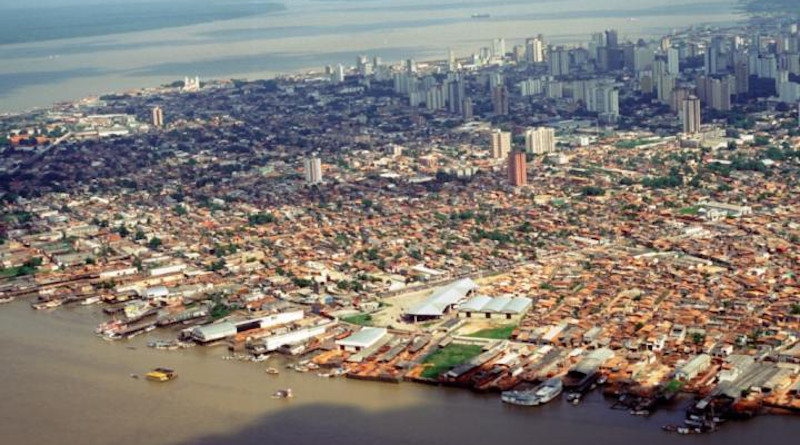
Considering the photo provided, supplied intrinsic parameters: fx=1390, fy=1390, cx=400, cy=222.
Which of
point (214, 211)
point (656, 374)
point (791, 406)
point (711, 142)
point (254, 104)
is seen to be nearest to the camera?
point (791, 406)

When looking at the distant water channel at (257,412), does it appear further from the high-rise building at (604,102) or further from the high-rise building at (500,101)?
the high-rise building at (500,101)

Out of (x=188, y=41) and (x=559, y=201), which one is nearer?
(x=559, y=201)

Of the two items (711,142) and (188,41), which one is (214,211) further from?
(188,41)

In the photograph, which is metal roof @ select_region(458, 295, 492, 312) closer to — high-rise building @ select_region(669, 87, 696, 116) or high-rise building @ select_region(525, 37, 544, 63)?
high-rise building @ select_region(669, 87, 696, 116)

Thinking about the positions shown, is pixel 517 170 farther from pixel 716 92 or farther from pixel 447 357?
pixel 716 92

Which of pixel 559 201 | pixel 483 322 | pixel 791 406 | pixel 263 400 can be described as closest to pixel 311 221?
pixel 559 201

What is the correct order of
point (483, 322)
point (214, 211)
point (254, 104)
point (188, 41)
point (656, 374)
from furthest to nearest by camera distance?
1. point (188, 41)
2. point (254, 104)
3. point (214, 211)
4. point (483, 322)
5. point (656, 374)

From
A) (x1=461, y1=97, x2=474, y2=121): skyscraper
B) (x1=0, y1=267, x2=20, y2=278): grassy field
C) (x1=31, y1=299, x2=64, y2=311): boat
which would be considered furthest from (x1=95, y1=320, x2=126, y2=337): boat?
(x1=461, y1=97, x2=474, y2=121): skyscraper
